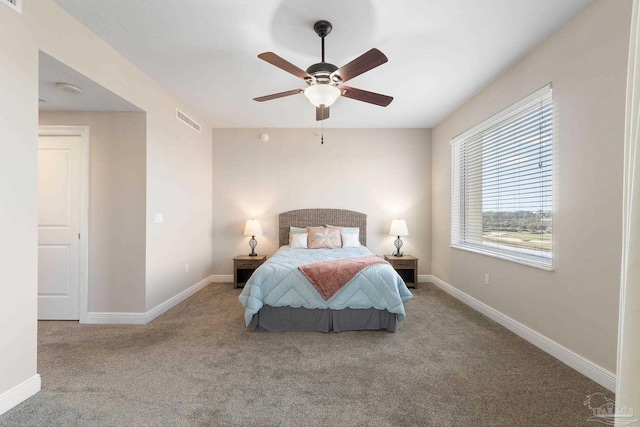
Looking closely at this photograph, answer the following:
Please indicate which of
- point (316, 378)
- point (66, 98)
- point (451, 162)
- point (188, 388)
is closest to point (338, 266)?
point (316, 378)

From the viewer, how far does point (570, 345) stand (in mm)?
2236

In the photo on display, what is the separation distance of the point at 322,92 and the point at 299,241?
2642mm

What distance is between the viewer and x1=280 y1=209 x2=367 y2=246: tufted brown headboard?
495 cm

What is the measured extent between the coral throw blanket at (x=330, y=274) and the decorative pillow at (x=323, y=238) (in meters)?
1.37

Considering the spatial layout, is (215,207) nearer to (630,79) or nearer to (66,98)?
(66,98)

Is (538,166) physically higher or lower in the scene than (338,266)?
higher

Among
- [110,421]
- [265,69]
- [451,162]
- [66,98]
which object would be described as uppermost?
[265,69]

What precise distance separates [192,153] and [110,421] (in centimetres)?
339

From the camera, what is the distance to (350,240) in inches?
182

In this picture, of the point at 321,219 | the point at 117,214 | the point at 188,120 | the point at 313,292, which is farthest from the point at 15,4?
the point at 321,219

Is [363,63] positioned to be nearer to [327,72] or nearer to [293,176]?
[327,72]

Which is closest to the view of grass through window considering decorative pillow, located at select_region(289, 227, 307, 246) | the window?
the window

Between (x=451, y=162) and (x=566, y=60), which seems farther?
(x=451, y=162)

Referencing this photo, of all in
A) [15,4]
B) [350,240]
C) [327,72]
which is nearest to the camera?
[15,4]
